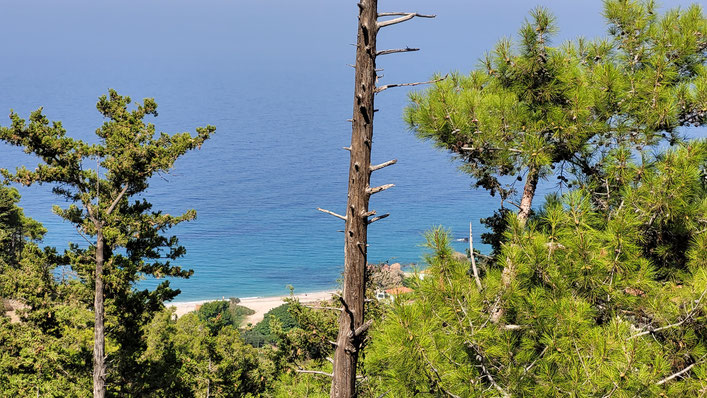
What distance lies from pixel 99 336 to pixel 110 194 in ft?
8.16

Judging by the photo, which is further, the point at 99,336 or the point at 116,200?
the point at 116,200

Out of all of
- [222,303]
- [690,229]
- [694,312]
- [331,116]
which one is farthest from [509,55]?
[331,116]

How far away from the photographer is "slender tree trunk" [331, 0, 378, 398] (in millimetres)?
3670

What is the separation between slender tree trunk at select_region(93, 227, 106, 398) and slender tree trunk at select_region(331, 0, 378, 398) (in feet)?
A: 23.6

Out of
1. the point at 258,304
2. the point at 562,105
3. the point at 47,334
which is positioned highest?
the point at 562,105

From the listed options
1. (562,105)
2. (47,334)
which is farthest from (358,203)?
(47,334)

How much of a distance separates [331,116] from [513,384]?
388ft

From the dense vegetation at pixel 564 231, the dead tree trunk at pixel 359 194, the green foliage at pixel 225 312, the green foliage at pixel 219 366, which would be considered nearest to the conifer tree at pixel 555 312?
the dense vegetation at pixel 564 231

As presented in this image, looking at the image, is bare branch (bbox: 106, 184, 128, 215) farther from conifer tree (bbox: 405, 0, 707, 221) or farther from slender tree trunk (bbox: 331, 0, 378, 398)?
slender tree trunk (bbox: 331, 0, 378, 398)

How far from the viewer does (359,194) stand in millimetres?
3770

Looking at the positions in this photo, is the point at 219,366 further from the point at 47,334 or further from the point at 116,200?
the point at 116,200

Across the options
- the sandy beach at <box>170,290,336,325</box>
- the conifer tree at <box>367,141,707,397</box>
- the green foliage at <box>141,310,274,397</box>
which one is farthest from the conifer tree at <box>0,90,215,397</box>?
the sandy beach at <box>170,290,336,325</box>

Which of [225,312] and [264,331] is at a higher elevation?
[225,312]

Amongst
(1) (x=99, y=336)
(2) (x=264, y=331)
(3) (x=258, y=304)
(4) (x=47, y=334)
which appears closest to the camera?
(1) (x=99, y=336)
